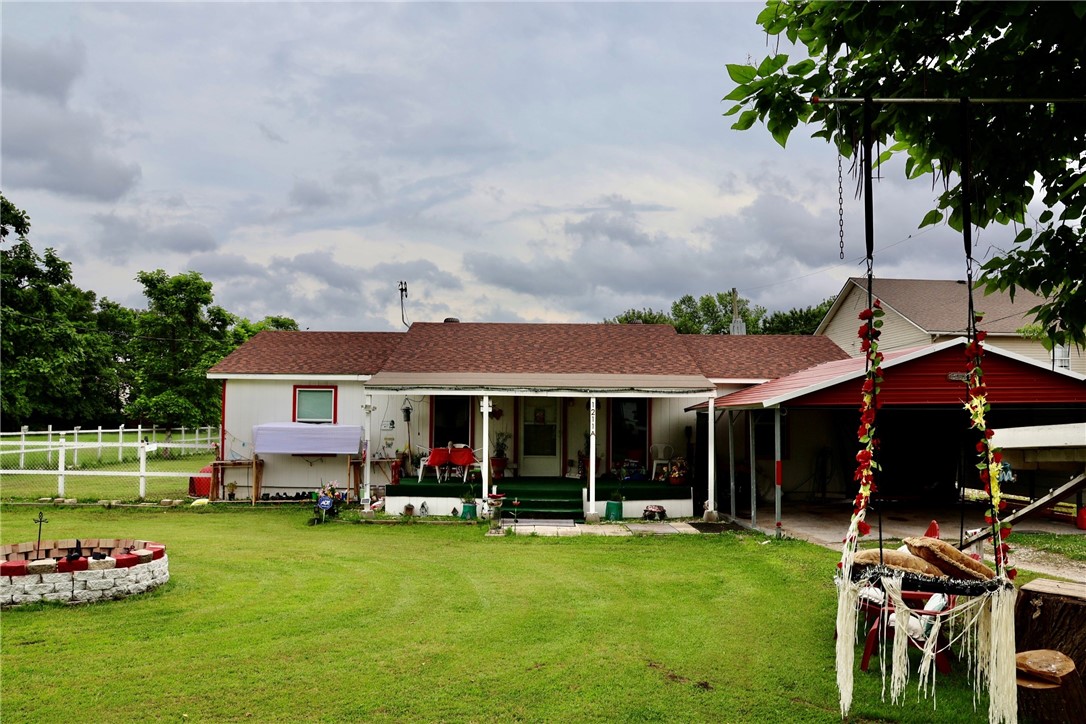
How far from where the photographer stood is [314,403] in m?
18.0

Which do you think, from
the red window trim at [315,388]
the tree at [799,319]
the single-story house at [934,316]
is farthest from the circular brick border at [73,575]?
the tree at [799,319]

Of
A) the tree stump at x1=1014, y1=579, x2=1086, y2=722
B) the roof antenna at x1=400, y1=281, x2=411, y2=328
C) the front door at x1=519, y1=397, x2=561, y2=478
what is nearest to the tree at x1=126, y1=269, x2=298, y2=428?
the roof antenna at x1=400, y1=281, x2=411, y2=328

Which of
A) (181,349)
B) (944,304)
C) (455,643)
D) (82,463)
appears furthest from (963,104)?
(181,349)

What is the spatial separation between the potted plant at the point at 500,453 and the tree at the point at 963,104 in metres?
13.1

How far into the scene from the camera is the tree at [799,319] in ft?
155

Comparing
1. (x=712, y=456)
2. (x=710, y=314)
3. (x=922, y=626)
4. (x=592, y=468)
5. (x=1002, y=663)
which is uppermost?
(x=710, y=314)

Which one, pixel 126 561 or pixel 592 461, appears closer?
pixel 126 561

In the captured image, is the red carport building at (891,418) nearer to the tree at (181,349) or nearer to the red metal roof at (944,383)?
the red metal roof at (944,383)

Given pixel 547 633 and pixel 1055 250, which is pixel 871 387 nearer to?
pixel 1055 250

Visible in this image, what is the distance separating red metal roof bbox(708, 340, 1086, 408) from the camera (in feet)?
42.8

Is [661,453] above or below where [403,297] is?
below

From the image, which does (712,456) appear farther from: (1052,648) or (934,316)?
(934,316)

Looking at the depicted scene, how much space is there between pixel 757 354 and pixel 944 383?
668 cm

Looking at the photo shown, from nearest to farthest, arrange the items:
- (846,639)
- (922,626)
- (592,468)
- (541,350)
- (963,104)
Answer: (963,104) < (846,639) < (922,626) < (592,468) < (541,350)
